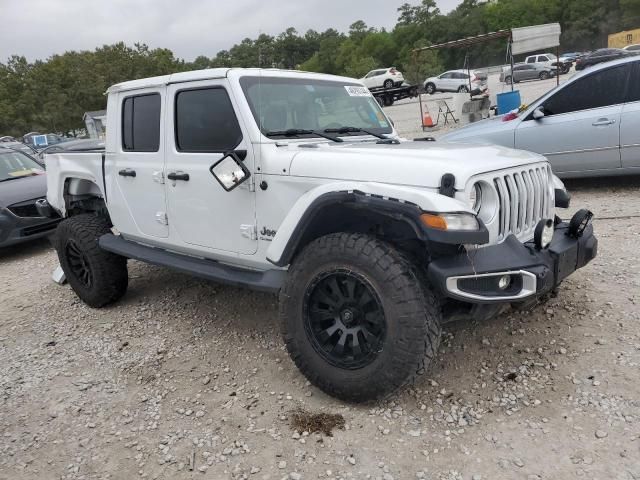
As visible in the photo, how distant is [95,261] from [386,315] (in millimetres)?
2922

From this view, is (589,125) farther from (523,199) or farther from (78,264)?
(78,264)

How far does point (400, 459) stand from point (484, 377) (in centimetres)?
83

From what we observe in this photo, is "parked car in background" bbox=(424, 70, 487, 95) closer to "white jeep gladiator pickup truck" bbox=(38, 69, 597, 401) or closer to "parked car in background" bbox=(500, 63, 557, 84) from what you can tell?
"parked car in background" bbox=(500, 63, 557, 84)

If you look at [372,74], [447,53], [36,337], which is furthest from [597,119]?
[447,53]

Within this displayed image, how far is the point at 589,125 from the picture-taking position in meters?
6.18

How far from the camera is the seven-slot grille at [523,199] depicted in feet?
8.93

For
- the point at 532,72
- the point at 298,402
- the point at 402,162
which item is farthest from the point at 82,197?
the point at 532,72

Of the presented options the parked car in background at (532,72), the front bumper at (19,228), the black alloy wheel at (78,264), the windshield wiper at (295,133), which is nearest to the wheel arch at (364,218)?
the windshield wiper at (295,133)

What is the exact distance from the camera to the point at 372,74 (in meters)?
34.7

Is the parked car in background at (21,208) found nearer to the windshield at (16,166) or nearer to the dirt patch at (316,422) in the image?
the windshield at (16,166)

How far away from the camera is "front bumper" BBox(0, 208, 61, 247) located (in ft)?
22.7

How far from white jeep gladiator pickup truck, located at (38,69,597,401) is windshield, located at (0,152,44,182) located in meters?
4.68

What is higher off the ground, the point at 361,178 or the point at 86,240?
the point at 361,178

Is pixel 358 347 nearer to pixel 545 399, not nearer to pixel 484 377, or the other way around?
pixel 484 377
